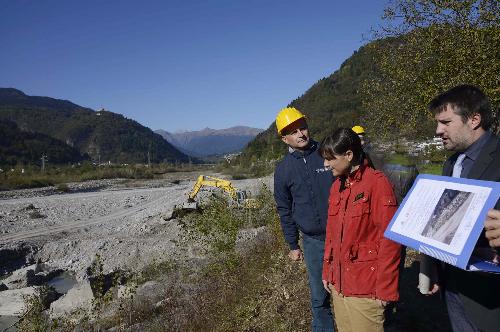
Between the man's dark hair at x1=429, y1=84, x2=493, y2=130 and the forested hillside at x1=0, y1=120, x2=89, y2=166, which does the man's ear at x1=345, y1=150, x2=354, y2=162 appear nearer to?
the man's dark hair at x1=429, y1=84, x2=493, y2=130

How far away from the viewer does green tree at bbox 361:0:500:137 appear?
7.72m

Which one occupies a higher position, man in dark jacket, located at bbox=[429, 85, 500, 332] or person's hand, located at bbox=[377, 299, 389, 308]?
man in dark jacket, located at bbox=[429, 85, 500, 332]

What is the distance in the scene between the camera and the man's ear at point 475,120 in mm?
2219

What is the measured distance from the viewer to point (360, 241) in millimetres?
2732

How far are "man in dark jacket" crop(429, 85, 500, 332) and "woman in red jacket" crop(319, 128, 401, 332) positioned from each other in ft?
1.23

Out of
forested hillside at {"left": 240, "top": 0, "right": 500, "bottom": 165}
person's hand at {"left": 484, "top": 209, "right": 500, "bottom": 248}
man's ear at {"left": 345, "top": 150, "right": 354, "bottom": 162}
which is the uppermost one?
forested hillside at {"left": 240, "top": 0, "right": 500, "bottom": 165}

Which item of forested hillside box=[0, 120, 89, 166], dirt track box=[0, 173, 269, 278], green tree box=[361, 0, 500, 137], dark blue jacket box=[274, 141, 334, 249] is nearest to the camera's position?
dark blue jacket box=[274, 141, 334, 249]

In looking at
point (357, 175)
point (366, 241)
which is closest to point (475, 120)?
point (357, 175)

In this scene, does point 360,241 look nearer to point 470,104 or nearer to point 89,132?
point 470,104

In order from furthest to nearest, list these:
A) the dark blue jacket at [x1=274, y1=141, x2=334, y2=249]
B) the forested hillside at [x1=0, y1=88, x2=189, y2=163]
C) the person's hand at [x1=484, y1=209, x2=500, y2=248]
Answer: the forested hillside at [x1=0, y1=88, x2=189, y2=163]
the dark blue jacket at [x1=274, y1=141, x2=334, y2=249]
the person's hand at [x1=484, y1=209, x2=500, y2=248]

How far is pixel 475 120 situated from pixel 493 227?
697 mm

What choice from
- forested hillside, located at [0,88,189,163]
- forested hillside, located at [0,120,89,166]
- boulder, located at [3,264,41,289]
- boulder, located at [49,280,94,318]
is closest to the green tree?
boulder, located at [49,280,94,318]

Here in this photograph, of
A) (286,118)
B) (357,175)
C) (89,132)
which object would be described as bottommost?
(357,175)

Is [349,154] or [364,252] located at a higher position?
[349,154]
